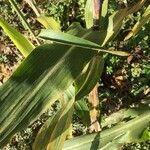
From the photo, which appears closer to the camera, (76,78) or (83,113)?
(76,78)

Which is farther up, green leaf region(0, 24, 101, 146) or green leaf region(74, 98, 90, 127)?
green leaf region(0, 24, 101, 146)

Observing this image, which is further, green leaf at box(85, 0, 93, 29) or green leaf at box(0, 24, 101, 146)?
green leaf at box(85, 0, 93, 29)

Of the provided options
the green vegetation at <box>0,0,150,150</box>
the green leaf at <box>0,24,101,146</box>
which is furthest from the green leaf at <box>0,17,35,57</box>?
the green leaf at <box>0,24,101,146</box>

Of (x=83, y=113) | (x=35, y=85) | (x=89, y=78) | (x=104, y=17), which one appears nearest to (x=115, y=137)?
(x=83, y=113)

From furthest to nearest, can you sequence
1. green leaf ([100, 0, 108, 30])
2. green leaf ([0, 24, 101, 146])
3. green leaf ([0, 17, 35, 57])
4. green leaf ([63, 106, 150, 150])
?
green leaf ([100, 0, 108, 30])
green leaf ([63, 106, 150, 150])
green leaf ([0, 17, 35, 57])
green leaf ([0, 24, 101, 146])

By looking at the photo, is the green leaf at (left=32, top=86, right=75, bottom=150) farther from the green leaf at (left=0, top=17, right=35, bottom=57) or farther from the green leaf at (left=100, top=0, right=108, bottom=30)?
the green leaf at (left=100, top=0, right=108, bottom=30)

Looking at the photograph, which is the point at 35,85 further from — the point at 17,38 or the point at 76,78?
the point at 17,38

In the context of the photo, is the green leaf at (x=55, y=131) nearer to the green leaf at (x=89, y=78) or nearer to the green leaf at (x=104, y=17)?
the green leaf at (x=89, y=78)

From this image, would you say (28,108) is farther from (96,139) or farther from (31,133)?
(31,133)
